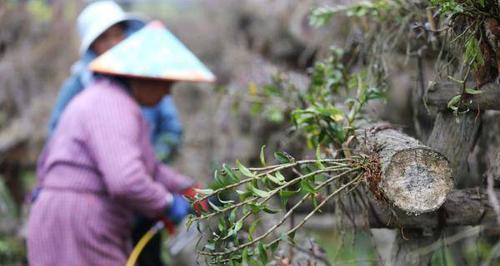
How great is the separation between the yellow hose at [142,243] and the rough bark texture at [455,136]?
1.66 metres

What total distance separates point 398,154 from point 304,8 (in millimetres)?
4198

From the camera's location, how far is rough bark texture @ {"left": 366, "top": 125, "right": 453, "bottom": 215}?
1.89m

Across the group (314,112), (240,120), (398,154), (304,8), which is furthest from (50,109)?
(398,154)

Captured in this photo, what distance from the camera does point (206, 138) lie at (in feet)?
21.9

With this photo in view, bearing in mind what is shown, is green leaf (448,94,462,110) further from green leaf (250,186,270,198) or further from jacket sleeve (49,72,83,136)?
jacket sleeve (49,72,83,136)

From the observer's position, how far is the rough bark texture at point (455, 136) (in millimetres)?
2221

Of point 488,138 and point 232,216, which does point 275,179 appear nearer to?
point 232,216

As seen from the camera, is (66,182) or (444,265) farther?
(66,182)

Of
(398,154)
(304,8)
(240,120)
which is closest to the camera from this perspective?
(398,154)

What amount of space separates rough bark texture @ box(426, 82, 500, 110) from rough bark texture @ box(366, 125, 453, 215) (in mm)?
228

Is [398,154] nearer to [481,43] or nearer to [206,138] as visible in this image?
[481,43]

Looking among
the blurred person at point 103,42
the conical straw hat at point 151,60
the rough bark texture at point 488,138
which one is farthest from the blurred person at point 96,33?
the rough bark texture at point 488,138

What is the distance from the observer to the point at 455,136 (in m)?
2.25

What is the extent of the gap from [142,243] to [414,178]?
2.06 meters
